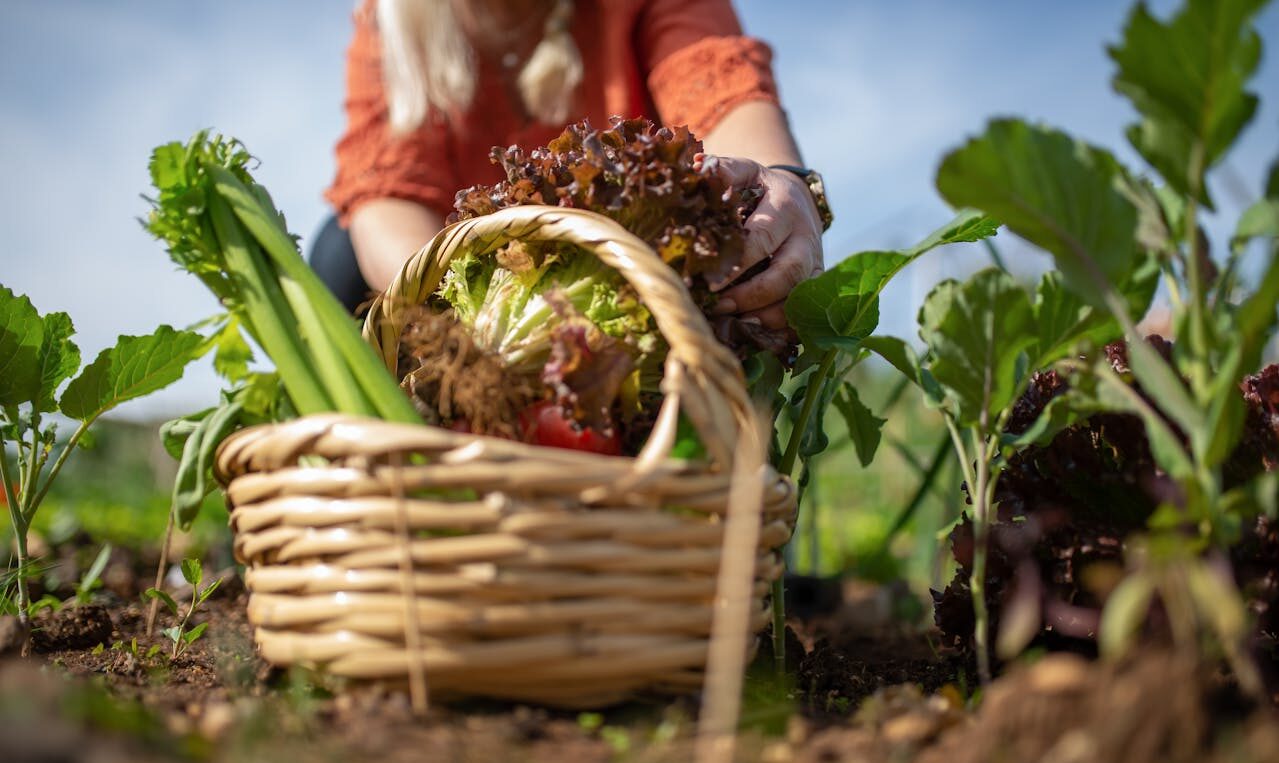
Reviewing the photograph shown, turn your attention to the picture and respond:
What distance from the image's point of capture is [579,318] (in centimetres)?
155

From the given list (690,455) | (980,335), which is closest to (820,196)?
(980,335)

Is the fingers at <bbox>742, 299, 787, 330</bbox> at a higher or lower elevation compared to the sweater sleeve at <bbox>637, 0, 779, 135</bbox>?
lower

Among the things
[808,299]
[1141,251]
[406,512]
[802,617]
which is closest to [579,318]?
[808,299]

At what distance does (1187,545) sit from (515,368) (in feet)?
3.29

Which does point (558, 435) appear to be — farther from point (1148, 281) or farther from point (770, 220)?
point (1148, 281)

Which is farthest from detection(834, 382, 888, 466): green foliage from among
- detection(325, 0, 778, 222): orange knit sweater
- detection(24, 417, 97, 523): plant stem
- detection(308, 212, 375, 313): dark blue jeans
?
detection(308, 212, 375, 313): dark blue jeans

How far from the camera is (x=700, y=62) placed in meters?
2.98

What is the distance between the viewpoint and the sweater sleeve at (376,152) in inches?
132

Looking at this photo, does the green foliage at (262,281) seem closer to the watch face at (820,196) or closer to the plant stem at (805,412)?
the plant stem at (805,412)

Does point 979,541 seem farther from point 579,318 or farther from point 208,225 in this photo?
point 208,225

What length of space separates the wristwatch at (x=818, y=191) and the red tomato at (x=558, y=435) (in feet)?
2.57

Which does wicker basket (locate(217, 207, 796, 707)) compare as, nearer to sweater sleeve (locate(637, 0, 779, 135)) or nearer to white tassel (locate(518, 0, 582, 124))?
sweater sleeve (locate(637, 0, 779, 135))

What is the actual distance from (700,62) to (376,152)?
4.06ft

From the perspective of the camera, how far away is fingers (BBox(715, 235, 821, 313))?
167 cm
